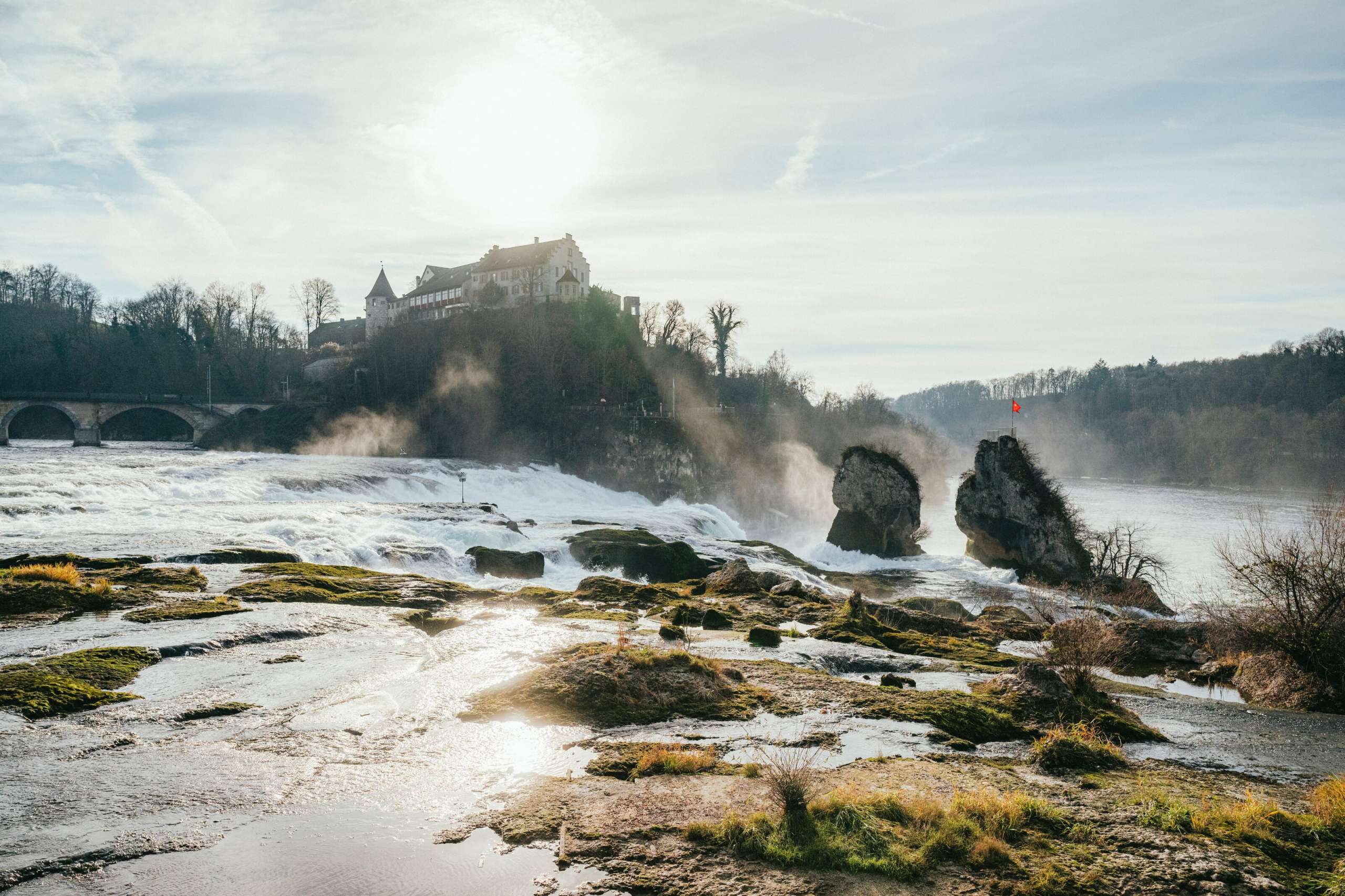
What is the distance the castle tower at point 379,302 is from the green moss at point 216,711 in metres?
120

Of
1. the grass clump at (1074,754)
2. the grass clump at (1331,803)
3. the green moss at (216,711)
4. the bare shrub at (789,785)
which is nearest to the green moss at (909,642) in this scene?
the grass clump at (1074,754)

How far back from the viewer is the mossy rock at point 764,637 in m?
17.3

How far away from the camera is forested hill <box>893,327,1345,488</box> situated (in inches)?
3989

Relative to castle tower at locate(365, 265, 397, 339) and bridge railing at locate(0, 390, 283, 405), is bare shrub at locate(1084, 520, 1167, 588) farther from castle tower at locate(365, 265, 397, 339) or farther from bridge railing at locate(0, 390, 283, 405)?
castle tower at locate(365, 265, 397, 339)

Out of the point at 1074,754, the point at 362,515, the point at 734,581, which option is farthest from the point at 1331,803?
the point at 362,515

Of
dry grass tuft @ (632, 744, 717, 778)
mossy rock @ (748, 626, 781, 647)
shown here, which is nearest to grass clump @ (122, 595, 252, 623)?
mossy rock @ (748, 626, 781, 647)

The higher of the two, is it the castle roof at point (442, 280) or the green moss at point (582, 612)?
the castle roof at point (442, 280)

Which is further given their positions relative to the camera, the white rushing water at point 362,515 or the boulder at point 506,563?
the boulder at point 506,563

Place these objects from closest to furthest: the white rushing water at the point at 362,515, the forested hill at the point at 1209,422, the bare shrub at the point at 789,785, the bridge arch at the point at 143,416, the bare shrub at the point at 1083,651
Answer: the bare shrub at the point at 789,785, the bare shrub at the point at 1083,651, the white rushing water at the point at 362,515, the bridge arch at the point at 143,416, the forested hill at the point at 1209,422

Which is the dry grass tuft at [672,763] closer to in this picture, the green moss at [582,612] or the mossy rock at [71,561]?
the green moss at [582,612]

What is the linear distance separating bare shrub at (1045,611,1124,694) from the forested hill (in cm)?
9334

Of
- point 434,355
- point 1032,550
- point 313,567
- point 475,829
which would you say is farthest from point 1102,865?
point 434,355

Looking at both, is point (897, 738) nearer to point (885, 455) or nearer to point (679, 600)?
point (679, 600)

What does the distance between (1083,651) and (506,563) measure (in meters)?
21.0
